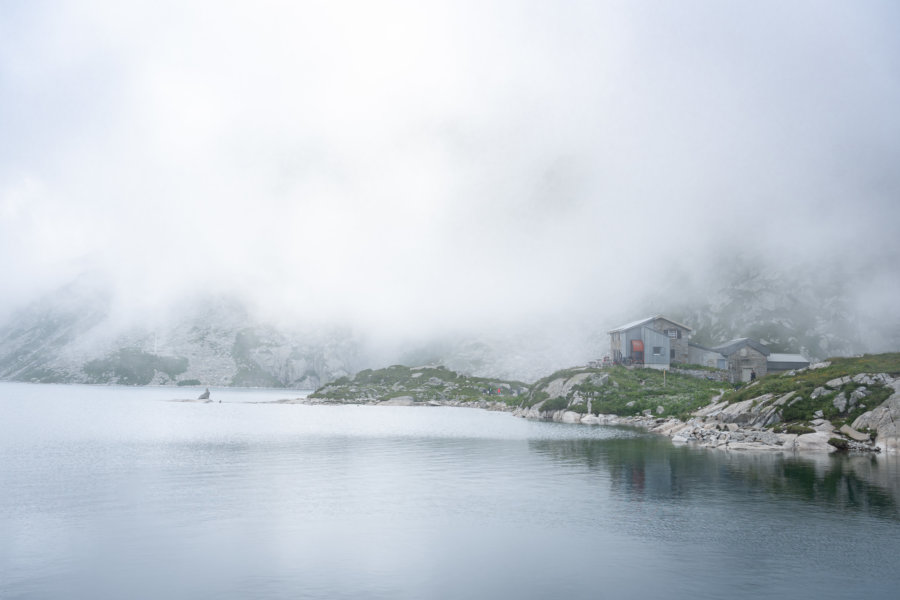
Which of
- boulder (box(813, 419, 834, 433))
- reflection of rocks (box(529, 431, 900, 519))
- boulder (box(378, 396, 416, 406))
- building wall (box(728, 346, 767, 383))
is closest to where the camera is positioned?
reflection of rocks (box(529, 431, 900, 519))

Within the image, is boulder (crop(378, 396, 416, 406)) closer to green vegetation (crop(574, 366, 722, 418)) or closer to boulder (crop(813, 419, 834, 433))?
green vegetation (crop(574, 366, 722, 418))

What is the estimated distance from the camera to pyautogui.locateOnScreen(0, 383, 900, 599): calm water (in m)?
26.8

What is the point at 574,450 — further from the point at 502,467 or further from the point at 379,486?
the point at 379,486

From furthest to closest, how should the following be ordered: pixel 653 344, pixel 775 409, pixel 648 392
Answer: pixel 653 344, pixel 648 392, pixel 775 409

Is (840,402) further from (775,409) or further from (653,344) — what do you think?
(653,344)

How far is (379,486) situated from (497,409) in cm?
11735

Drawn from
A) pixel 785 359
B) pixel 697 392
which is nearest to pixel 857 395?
pixel 697 392

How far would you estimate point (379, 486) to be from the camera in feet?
160

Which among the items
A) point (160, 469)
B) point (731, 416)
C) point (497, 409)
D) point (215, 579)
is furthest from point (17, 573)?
point (497, 409)

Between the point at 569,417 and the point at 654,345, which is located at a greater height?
the point at 654,345

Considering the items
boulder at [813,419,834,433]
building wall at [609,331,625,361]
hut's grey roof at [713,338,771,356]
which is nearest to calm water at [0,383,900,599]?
boulder at [813,419,834,433]

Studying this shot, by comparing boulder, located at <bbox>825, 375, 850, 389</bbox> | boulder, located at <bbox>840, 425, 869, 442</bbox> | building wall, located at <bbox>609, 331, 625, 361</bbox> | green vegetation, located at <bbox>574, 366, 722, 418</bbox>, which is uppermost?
building wall, located at <bbox>609, 331, 625, 361</bbox>

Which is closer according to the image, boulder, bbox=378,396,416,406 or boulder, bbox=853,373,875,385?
boulder, bbox=853,373,875,385

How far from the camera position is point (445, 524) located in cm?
3681
